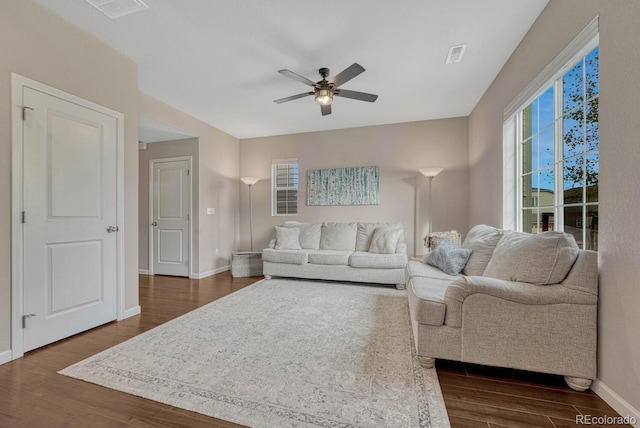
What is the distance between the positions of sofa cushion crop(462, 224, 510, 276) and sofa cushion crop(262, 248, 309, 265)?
2.33m

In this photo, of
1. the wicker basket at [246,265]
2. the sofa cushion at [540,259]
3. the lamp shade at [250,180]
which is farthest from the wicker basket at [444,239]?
the lamp shade at [250,180]

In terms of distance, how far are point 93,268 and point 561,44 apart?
4260 mm

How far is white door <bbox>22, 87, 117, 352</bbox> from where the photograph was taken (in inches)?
82.7

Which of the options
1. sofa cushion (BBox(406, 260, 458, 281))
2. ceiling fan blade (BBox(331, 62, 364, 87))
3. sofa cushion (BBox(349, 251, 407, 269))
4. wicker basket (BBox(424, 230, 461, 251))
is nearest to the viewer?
ceiling fan blade (BBox(331, 62, 364, 87))

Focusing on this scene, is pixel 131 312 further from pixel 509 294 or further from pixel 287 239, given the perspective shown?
pixel 509 294

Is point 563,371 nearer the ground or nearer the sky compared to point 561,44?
nearer the ground

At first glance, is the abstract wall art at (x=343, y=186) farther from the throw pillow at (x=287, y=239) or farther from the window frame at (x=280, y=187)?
the throw pillow at (x=287, y=239)

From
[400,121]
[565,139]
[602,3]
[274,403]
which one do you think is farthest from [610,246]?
[400,121]

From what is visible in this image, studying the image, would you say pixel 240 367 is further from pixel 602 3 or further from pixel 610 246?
pixel 602 3

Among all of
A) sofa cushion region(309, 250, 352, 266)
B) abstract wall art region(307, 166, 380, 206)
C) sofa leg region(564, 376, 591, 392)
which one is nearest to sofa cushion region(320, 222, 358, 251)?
sofa cushion region(309, 250, 352, 266)

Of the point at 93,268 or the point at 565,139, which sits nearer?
the point at 565,139

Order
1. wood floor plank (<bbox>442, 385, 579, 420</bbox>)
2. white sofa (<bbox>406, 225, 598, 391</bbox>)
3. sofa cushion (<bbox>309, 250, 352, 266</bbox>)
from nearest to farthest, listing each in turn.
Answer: wood floor plank (<bbox>442, 385, 579, 420</bbox>), white sofa (<bbox>406, 225, 598, 391</bbox>), sofa cushion (<bbox>309, 250, 352, 266</bbox>)

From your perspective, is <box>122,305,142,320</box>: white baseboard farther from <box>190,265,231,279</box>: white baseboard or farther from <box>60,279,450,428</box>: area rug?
<box>190,265,231,279</box>: white baseboard

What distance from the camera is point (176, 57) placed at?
282 cm
